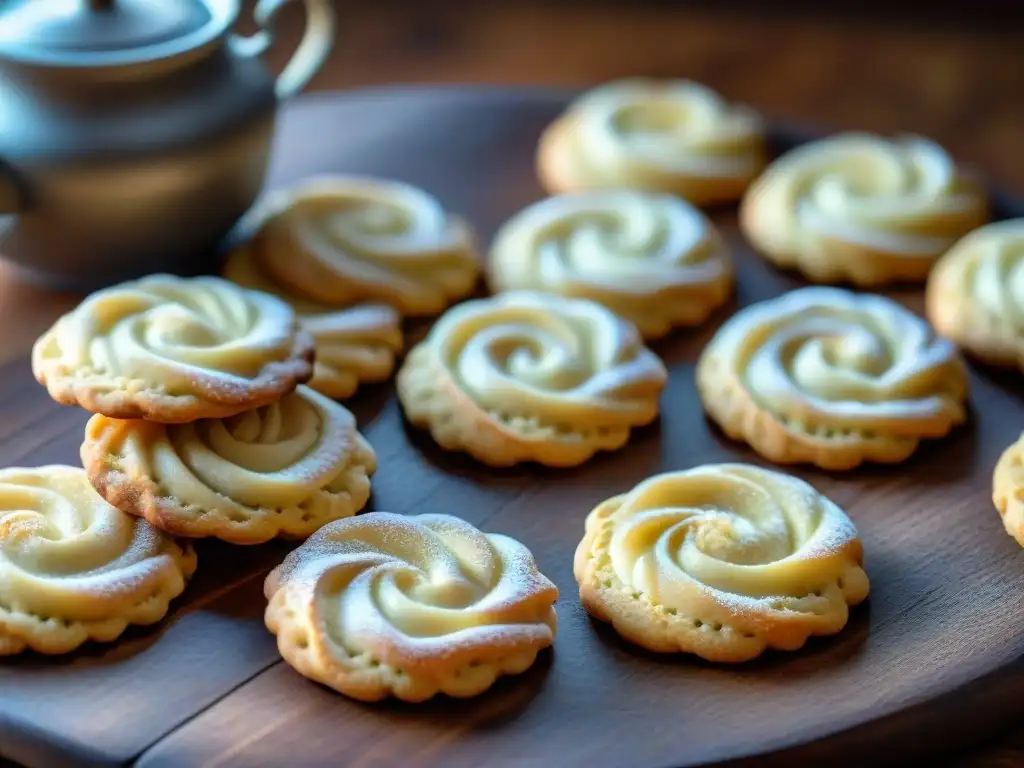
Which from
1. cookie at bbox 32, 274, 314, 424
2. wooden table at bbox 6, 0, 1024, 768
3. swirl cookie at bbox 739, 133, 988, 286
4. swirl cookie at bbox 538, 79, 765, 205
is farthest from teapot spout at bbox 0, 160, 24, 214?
wooden table at bbox 6, 0, 1024, 768

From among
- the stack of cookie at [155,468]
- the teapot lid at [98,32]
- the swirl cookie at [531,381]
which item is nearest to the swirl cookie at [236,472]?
the stack of cookie at [155,468]

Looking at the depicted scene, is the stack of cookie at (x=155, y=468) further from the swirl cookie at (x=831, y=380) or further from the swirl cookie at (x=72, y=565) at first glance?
the swirl cookie at (x=831, y=380)

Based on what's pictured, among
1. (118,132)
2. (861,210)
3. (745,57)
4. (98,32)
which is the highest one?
(98,32)

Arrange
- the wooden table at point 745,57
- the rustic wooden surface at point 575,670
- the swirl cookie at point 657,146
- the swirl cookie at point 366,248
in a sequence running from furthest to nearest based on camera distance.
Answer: the wooden table at point 745,57
the swirl cookie at point 657,146
the swirl cookie at point 366,248
the rustic wooden surface at point 575,670

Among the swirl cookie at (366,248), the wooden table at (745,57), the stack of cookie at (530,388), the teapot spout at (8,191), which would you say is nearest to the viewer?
the stack of cookie at (530,388)

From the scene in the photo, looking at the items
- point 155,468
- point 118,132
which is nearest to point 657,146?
point 118,132

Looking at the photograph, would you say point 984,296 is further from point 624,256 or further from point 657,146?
point 657,146
